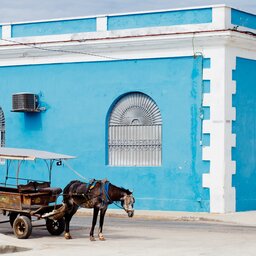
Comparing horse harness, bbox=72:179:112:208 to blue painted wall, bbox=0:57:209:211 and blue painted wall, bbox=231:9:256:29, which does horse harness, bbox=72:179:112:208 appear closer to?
blue painted wall, bbox=0:57:209:211

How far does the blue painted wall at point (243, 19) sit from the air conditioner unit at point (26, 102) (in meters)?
6.75

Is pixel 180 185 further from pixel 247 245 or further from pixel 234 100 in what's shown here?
pixel 247 245

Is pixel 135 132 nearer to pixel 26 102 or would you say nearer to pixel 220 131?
pixel 220 131

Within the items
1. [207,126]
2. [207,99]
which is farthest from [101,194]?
[207,99]

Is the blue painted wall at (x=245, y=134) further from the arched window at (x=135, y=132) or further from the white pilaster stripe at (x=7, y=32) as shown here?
the white pilaster stripe at (x=7, y=32)

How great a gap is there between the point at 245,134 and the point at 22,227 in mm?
9698

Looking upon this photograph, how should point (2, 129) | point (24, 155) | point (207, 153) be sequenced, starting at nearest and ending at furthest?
point (24, 155), point (207, 153), point (2, 129)

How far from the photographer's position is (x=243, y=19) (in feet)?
85.3

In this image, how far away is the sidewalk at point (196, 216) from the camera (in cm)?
2298

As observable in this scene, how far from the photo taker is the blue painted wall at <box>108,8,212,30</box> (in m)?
25.3

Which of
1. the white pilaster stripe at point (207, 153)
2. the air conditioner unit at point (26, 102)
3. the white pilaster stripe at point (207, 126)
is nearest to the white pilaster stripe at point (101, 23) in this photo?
the air conditioner unit at point (26, 102)

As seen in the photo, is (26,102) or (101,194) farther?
(26,102)

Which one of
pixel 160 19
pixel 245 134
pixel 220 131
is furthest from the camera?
pixel 160 19

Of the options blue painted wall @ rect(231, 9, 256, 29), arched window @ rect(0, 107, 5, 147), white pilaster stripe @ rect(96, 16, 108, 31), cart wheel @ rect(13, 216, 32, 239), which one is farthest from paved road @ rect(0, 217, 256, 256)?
arched window @ rect(0, 107, 5, 147)
